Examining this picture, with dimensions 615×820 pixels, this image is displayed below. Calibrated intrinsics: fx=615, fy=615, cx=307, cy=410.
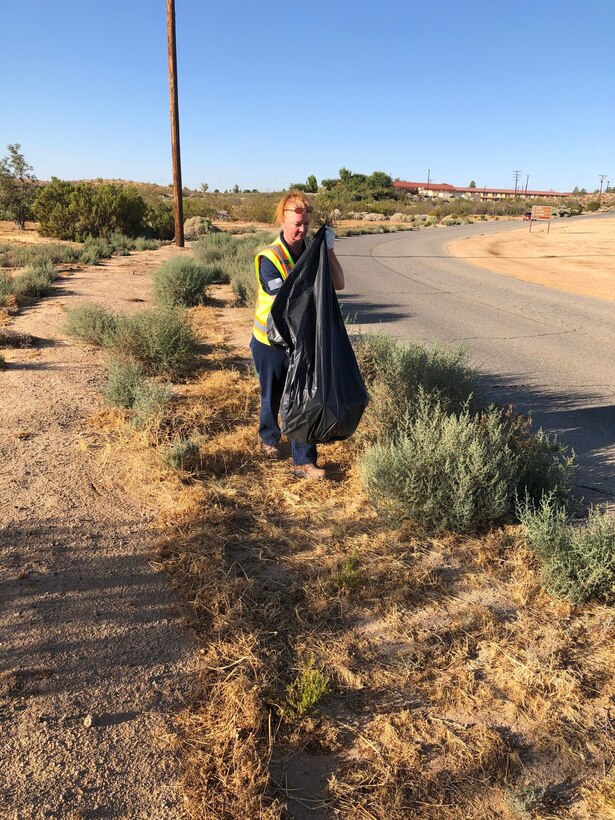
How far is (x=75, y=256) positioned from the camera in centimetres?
1819

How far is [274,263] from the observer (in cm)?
389

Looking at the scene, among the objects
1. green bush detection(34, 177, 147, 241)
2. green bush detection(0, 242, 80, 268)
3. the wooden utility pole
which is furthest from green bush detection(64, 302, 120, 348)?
green bush detection(34, 177, 147, 241)

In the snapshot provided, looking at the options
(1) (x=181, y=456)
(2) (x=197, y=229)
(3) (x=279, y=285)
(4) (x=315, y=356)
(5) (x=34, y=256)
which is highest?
(2) (x=197, y=229)

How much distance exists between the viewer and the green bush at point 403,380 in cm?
472

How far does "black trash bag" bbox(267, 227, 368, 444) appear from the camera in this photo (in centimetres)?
349

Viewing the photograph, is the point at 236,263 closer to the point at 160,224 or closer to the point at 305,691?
the point at 305,691

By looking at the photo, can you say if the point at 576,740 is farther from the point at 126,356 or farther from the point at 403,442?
the point at 126,356

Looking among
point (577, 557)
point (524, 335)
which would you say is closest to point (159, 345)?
point (577, 557)

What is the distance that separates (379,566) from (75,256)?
57.2 feet

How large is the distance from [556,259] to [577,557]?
22584 millimetres

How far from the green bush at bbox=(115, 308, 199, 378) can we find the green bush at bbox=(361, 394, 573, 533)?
3.22 meters

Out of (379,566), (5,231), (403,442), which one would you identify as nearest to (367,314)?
(403,442)

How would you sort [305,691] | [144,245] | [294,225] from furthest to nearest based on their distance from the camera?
1. [144,245]
2. [294,225]
3. [305,691]

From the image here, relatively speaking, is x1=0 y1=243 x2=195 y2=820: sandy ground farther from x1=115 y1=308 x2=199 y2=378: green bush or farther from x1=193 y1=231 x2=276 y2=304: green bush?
x1=193 y1=231 x2=276 y2=304: green bush
